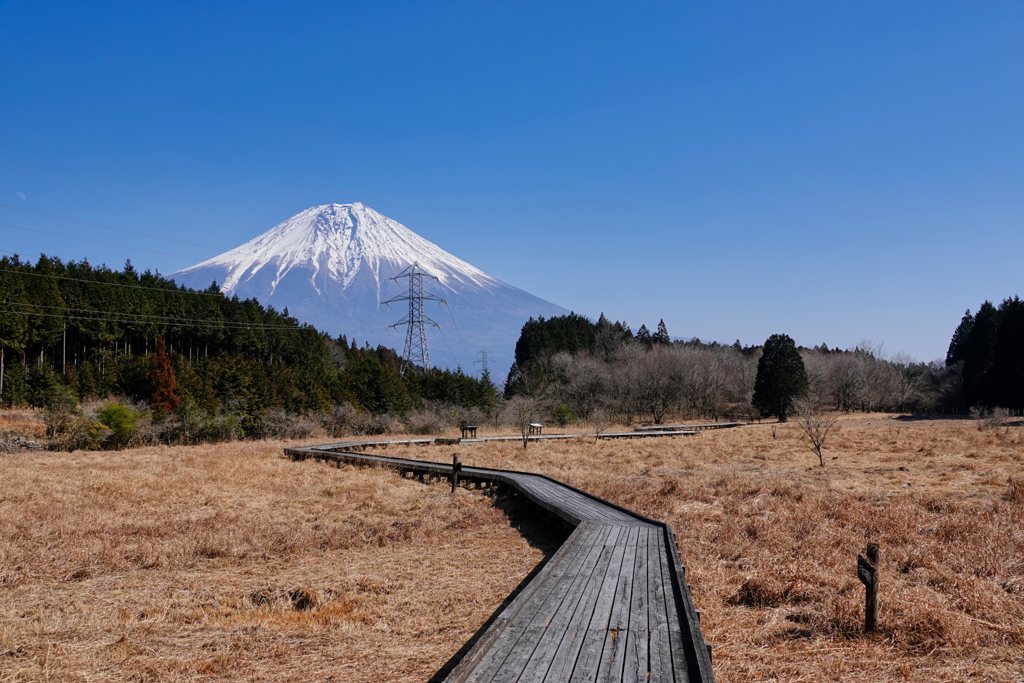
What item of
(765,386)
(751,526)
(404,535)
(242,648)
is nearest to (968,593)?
(751,526)

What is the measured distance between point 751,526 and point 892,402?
79.3 metres

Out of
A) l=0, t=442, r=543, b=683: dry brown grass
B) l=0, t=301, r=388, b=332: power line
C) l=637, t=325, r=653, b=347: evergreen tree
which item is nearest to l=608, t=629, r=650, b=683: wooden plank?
l=0, t=442, r=543, b=683: dry brown grass

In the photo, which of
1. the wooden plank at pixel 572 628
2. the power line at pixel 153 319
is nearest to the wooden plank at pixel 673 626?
the wooden plank at pixel 572 628

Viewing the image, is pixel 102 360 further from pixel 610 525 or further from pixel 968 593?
pixel 968 593

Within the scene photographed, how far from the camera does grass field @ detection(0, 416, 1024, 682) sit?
7.36 metres

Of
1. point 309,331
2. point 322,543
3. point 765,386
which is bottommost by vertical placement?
point 322,543

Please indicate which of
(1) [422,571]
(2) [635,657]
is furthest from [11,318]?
(2) [635,657]

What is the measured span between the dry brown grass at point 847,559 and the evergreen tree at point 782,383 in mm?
39133

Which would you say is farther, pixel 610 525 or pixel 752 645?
pixel 610 525

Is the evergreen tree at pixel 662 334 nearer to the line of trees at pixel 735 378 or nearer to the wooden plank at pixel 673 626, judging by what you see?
the line of trees at pixel 735 378

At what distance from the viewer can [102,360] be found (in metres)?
61.2

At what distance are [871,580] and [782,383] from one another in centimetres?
6331

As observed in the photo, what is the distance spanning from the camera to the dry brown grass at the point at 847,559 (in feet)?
23.7

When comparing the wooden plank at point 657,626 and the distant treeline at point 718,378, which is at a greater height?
the distant treeline at point 718,378
